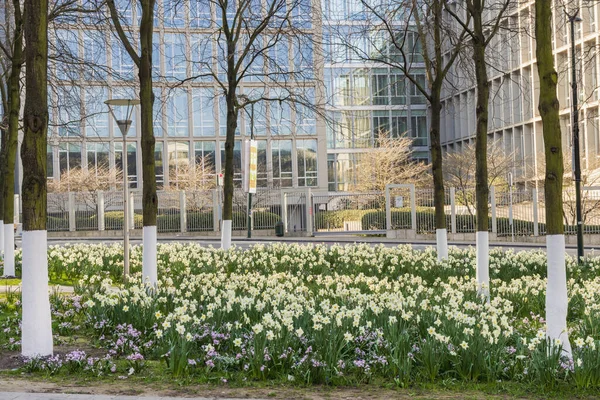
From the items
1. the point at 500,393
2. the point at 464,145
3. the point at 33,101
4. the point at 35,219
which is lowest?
the point at 500,393

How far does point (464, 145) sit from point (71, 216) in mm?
35926

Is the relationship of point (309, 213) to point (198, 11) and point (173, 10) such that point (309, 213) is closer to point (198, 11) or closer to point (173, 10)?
point (198, 11)

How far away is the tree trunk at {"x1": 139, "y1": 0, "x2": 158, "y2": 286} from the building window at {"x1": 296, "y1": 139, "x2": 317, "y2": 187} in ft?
160

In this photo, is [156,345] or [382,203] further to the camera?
[382,203]

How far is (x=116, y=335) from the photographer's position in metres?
8.95

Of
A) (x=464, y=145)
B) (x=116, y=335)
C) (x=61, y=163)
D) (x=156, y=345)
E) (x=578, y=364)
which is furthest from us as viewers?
(x=464, y=145)

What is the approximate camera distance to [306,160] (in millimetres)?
63188

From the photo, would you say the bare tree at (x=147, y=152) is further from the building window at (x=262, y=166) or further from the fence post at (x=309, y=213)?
the building window at (x=262, y=166)

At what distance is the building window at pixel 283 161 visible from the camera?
63.1 meters

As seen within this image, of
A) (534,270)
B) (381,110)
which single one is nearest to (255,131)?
(381,110)

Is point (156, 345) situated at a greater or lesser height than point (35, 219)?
lesser

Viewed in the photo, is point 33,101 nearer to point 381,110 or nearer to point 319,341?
point 319,341

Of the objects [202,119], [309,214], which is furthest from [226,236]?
[202,119]

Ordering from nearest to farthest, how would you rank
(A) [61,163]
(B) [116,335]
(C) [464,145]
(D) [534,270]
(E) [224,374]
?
(E) [224,374]
(B) [116,335]
(D) [534,270]
(A) [61,163]
(C) [464,145]
